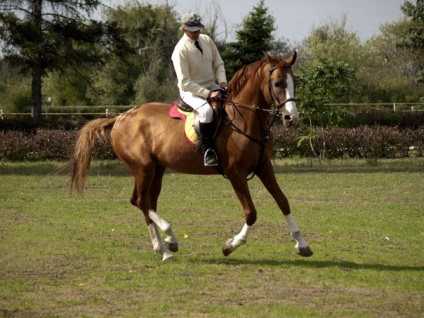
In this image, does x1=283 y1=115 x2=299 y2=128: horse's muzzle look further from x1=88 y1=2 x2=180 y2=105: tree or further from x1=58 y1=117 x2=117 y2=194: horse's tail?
x1=88 y1=2 x2=180 y2=105: tree

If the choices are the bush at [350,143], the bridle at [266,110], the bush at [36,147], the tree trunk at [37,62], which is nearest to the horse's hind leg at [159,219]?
the bridle at [266,110]

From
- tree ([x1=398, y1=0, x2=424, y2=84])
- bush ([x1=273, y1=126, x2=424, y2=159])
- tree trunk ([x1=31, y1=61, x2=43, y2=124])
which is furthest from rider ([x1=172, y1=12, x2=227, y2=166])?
tree ([x1=398, y1=0, x2=424, y2=84])

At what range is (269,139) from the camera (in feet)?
39.0

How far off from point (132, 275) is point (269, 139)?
2692 mm

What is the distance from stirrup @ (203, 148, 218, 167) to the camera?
1192cm

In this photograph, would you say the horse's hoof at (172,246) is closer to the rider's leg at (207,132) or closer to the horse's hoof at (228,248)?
the horse's hoof at (228,248)

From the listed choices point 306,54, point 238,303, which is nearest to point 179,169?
point 238,303

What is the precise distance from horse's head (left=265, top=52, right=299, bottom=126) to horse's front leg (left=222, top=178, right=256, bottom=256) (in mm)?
1198

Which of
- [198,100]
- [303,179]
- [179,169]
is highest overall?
[198,100]

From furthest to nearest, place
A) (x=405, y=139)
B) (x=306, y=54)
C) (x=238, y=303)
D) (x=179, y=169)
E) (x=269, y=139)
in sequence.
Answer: (x=306, y=54)
(x=405, y=139)
(x=179, y=169)
(x=269, y=139)
(x=238, y=303)

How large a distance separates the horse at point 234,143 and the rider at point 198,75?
0.18 m

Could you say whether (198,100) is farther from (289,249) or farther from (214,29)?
(214,29)

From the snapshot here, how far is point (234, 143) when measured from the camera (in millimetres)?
11797

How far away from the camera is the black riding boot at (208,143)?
470 inches
